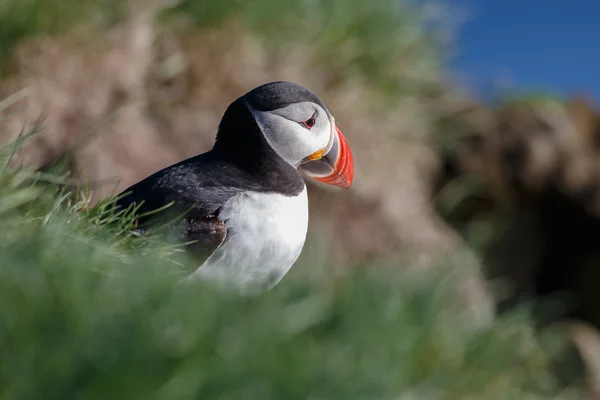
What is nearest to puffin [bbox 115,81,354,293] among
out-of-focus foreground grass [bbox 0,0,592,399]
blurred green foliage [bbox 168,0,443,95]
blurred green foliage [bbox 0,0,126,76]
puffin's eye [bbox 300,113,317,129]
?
puffin's eye [bbox 300,113,317,129]

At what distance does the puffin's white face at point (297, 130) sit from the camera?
2434 mm

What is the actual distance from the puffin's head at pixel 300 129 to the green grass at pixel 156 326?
34 cm

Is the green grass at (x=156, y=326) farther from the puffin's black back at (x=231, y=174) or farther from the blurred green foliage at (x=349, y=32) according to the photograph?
the blurred green foliage at (x=349, y=32)

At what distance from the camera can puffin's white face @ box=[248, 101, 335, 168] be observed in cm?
243

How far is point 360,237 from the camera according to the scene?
609 cm

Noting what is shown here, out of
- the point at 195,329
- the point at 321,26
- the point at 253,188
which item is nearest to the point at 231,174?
the point at 253,188

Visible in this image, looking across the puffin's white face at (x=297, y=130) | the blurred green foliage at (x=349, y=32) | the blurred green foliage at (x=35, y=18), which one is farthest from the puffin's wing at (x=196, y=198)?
the blurred green foliage at (x=349, y=32)

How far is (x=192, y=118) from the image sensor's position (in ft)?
18.0

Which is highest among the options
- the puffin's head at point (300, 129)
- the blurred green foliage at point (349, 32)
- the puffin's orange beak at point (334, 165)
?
the puffin's head at point (300, 129)

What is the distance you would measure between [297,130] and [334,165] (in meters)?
0.19

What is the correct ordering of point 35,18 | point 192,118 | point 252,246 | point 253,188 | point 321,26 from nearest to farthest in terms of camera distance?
point 252,246 → point 253,188 → point 35,18 → point 192,118 → point 321,26

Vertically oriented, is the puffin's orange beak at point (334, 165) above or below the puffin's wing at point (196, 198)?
below

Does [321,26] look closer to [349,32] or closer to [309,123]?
[349,32]

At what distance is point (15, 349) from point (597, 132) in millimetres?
9040
